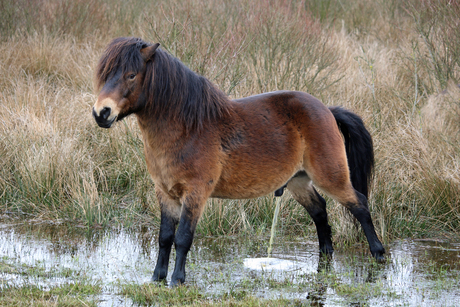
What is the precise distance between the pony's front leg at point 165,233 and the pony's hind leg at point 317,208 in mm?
1464

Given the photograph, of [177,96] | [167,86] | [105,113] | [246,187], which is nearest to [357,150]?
[246,187]

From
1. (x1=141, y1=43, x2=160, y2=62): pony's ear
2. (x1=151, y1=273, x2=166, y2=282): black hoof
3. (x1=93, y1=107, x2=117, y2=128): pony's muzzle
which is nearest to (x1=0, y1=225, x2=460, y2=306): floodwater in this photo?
(x1=151, y1=273, x2=166, y2=282): black hoof

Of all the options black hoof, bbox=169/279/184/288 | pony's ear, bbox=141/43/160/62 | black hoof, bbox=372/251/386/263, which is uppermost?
pony's ear, bbox=141/43/160/62

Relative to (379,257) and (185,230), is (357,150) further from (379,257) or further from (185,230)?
(185,230)

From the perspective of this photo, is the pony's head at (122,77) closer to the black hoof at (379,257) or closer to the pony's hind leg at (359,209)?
the pony's hind leg at (359,209)

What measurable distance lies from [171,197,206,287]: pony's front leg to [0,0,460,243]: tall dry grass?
1.63 metres

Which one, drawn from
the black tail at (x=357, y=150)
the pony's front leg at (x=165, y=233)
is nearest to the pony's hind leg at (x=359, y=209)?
the black tail at (x=357, y=150)

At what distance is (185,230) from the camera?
4531 millimetres

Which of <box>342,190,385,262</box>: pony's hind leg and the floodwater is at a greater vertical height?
<box>342,190,385,262</box>: pony's hind leg

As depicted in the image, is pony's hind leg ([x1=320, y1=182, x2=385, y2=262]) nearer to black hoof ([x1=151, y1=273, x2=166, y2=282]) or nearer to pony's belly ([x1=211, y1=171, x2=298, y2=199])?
pony's belly ([x1=211, y1=171, x2=298, y2=199])

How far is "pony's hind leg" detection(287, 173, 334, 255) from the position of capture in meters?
5.62

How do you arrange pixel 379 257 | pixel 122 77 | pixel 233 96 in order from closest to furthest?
pixel 122 77 < pixel 379 257 < pixel 233 96

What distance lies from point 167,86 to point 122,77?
1.29ft

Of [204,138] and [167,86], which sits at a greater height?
[167,86]
